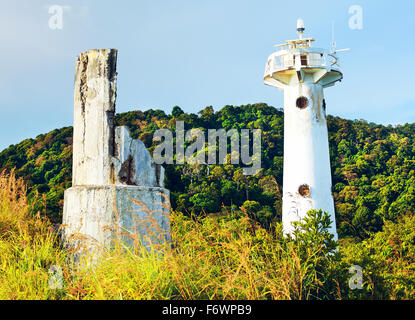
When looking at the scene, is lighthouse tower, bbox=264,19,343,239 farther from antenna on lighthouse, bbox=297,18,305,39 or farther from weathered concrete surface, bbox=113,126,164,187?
weathered concrete surface, bbox=113,126,164,187

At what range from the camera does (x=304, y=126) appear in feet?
37.4

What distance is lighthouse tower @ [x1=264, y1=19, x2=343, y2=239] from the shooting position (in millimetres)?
11227

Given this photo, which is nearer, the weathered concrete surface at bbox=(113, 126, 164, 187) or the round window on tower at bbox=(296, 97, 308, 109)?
the weathered concrete surface at bbox=(113, 126, 164, 187)

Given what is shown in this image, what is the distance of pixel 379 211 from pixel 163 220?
1812 cm

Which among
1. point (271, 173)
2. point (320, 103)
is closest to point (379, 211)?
point (271, 173)

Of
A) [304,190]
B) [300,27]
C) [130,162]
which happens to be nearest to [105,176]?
[130,162]

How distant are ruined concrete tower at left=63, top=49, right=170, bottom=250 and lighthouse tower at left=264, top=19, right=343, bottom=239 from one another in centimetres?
722

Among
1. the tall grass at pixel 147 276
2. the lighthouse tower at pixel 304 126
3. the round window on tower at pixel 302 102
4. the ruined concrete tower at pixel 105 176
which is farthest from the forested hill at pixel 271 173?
the tall grass at pixel 147 276

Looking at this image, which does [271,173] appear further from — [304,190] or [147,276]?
[147,276]

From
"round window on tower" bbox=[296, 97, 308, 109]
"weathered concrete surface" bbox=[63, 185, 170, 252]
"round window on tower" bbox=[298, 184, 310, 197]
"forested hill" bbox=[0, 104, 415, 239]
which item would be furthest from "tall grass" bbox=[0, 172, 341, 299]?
"forested hill" bbox=[0, 104, 415, 239]

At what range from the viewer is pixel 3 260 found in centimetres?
421

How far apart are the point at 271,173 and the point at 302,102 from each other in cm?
1403

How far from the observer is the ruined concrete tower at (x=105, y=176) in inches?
160

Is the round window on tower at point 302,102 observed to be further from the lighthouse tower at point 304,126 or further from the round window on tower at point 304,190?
the round window on tower at point 304,190
